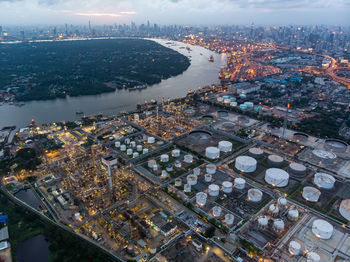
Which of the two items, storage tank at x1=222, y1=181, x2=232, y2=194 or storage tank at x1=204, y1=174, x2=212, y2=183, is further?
storage tank at x1=204, y1=174, x2=212, y2=183

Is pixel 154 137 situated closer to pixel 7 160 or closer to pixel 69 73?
pixel 7 160

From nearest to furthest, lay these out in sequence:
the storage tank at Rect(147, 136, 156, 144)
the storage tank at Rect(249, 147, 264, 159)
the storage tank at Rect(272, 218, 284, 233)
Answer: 1. the storage tank at Rect(272, 218, 284, 233)
2. the storage tank at Rect(249, 147, 264, 159)
3. the storage tank at Rect(147, 136, 156, 144)

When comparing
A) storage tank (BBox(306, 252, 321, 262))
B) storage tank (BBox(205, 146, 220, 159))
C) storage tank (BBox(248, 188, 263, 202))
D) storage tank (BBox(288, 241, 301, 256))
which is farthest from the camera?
storage tank (BBox(205, 146, 220, 159))

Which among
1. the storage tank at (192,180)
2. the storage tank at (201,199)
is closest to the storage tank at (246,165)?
the storage tank at (192,180)

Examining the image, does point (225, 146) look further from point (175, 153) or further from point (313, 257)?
point (313, 257)

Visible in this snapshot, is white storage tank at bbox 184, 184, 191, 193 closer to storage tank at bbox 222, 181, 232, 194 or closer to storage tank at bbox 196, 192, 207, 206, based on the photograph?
storage tank at bbox 196, 192, 207, 206

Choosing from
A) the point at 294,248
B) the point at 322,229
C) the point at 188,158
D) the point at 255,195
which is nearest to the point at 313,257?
the point at 294,248

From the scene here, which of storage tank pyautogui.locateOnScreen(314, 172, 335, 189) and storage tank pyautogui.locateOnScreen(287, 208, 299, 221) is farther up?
storage tank pyautogui.locateOnScreen(314, 172, 335, 189)

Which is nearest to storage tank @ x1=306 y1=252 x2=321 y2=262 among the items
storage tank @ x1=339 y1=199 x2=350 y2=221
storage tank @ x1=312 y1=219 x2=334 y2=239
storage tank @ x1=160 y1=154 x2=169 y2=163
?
storage tank @ x1=312 y1=219 x2=334 y2=239
